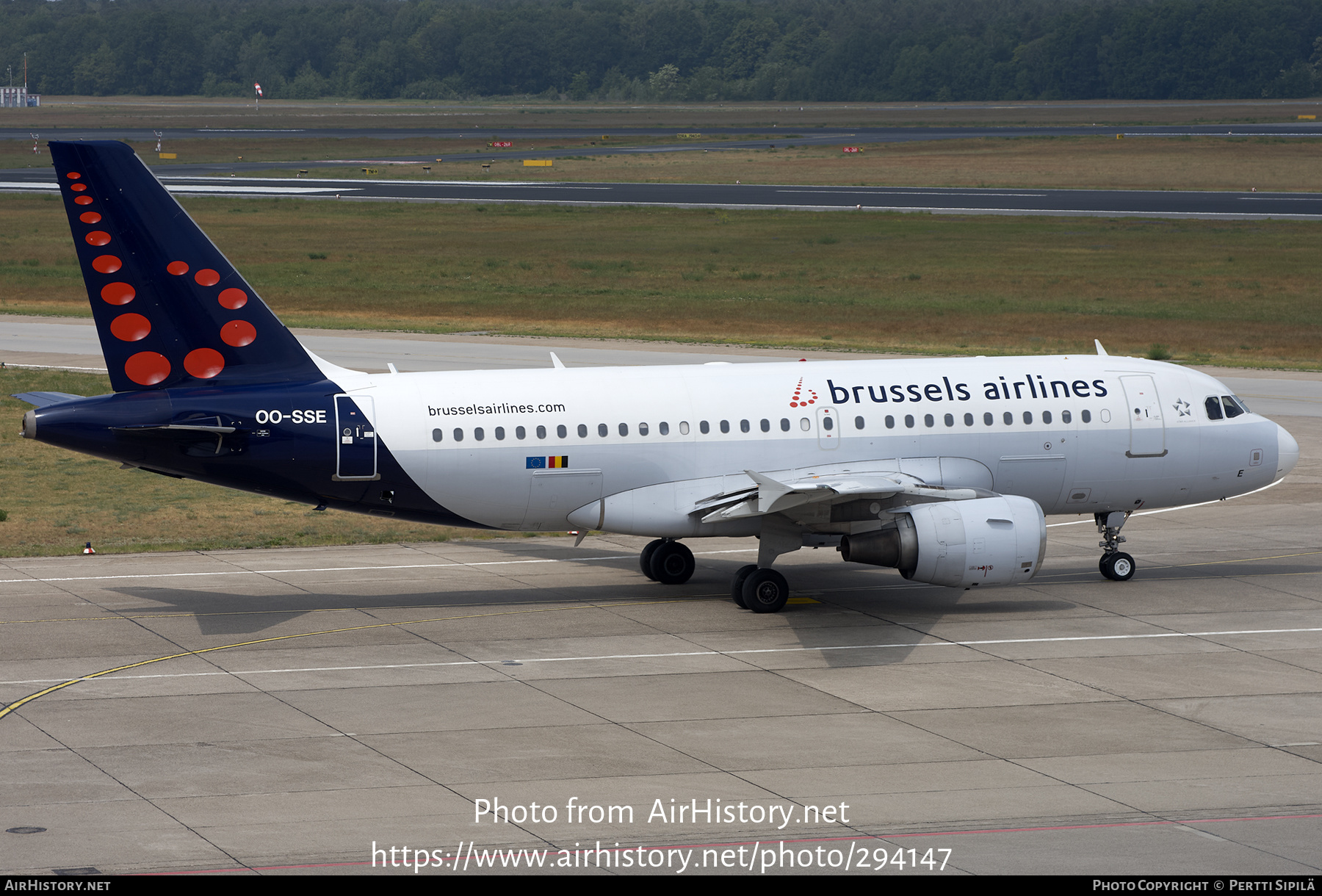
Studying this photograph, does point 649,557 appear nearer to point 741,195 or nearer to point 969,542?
point 969,542

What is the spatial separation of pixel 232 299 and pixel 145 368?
211 cm

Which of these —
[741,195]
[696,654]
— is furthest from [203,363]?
[741,195]

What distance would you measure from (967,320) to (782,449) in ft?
145

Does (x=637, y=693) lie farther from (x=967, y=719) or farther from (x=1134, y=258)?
(x=1134, y=258)

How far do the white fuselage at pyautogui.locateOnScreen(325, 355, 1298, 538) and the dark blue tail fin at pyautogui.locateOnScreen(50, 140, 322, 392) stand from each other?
2.59m

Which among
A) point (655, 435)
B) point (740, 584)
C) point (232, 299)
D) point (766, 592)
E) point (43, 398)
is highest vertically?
point (232, 299)

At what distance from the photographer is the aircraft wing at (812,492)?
28531 millimetres

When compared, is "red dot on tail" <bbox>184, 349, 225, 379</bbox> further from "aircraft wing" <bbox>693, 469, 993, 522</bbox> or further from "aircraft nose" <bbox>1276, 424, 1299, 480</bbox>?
"aircraft nose" <bbox>1276, 424, 1299, 480</bbox>

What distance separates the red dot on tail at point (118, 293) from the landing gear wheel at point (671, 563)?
1217 centimetres

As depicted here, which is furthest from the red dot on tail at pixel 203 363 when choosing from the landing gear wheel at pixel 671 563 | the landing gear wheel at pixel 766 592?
the landing gear wheel at pixel 766 592


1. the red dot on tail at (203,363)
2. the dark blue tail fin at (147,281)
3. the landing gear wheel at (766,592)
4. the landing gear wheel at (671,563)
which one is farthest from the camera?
the landing gear wheel at (671,563)

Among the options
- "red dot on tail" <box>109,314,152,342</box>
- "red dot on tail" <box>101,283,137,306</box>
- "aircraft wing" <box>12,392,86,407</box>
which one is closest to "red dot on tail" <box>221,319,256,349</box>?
"red dot on tail" <box>109,314,152,342</box>

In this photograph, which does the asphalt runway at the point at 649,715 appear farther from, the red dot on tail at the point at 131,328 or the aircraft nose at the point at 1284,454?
the red dot on tail at the point at 131,328

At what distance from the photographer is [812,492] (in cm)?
2845
